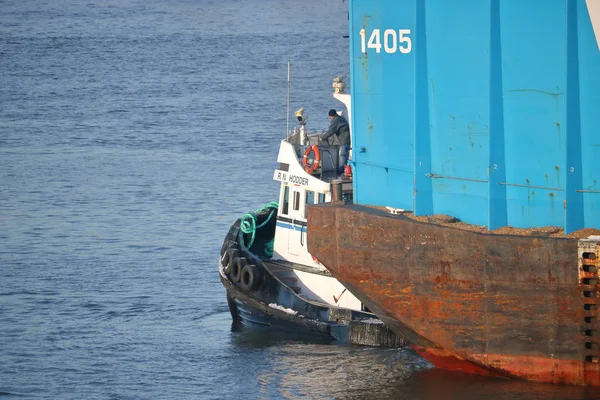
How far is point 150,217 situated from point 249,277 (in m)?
10.7

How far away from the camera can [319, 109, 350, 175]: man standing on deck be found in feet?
74.0

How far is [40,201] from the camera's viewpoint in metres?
34.1

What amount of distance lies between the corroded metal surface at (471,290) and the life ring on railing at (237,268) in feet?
10.9

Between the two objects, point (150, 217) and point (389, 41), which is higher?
point (389, 41)

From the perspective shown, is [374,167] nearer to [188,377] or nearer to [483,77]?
[483,77]

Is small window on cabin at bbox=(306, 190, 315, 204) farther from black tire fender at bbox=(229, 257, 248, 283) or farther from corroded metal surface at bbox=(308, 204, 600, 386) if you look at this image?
corroded metal surface at bbox=(308, 204, 600, 386)

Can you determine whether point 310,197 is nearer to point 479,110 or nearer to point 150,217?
point 479,110

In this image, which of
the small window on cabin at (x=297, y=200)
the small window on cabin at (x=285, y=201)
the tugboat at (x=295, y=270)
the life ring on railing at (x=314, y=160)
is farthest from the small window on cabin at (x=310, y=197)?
the small window on cabin at (x=285, y=201)

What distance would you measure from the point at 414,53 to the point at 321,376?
17.6 feet

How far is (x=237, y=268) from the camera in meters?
22.6

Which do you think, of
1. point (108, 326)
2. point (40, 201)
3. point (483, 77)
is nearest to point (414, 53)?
point (483, 77)

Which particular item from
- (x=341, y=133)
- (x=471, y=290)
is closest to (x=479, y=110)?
(x=471, y=290)

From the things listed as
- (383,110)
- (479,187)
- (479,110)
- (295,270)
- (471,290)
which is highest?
(383,110)

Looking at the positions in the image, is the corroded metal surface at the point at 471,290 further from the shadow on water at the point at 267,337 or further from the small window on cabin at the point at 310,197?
the small window on cabin at the point at 310,197
